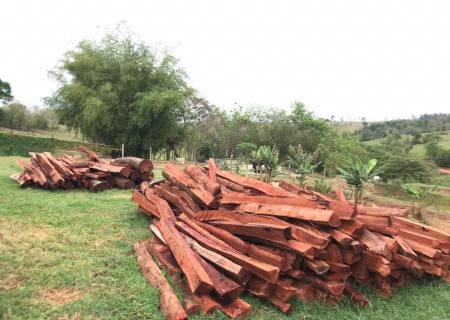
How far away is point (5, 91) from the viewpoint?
30.0m

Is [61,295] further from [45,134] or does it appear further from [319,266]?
[45,134]

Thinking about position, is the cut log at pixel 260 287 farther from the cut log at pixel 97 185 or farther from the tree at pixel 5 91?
the tree at pixel 5 91

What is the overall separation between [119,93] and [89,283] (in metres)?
17.5

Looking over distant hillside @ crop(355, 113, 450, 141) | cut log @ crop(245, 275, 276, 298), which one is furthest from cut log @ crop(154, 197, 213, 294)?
distant hillside @ crop(355, 113, 450, 141)

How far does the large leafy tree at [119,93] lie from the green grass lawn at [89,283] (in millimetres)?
13499

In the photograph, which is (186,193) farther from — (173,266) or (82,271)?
(82,271)

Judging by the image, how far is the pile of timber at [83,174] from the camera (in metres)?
8.30

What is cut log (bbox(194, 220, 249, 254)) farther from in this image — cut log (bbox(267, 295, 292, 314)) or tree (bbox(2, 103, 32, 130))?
tree (bbox(2, 103, 32, 130))

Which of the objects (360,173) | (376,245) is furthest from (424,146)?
(376,245)

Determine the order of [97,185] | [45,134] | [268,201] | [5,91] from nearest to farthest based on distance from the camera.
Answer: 1. [268,201]
2. [97,185]
3. [5,91]
4. [45,134]

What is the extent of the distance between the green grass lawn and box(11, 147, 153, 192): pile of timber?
2721 millimetres

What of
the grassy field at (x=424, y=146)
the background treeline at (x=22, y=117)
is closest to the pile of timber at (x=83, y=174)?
the background treeline at (x=22, y=117)

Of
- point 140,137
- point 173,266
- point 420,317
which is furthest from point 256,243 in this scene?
point 140,137

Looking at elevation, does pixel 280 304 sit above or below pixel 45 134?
below
